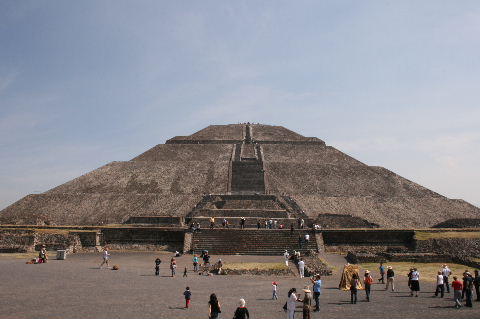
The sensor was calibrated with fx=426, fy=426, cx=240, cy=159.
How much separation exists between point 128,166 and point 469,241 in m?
39.1

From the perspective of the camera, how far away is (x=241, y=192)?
148 ft

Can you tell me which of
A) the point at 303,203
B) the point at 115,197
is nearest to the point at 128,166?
the point at 115,197

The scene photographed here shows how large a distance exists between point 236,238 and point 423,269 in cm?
1120

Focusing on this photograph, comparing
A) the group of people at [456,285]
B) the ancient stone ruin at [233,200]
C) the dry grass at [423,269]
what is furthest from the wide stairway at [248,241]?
the group of people at [456,285]

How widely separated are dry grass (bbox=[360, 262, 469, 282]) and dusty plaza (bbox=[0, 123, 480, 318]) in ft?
0.24

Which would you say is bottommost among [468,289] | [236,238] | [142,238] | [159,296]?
[159,296]

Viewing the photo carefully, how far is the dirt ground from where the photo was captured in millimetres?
11555

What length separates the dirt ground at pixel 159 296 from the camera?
37.9 ft

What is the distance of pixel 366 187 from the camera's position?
46.9 metres

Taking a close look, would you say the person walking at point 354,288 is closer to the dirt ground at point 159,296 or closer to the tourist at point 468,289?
the dirt ground at point 159,296

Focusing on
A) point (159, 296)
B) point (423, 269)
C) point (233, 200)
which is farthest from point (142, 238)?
point (423, 269)

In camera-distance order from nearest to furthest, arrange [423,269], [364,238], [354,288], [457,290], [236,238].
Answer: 1. [457,290]
2. [354,288]
3. [423,269]
4. [236,238]
5. [364,238]

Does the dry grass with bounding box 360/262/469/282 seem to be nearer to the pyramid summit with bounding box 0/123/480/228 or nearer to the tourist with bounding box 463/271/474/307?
the tourist with bounding box 463/271/474/307

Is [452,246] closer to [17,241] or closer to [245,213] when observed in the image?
[245,213]
